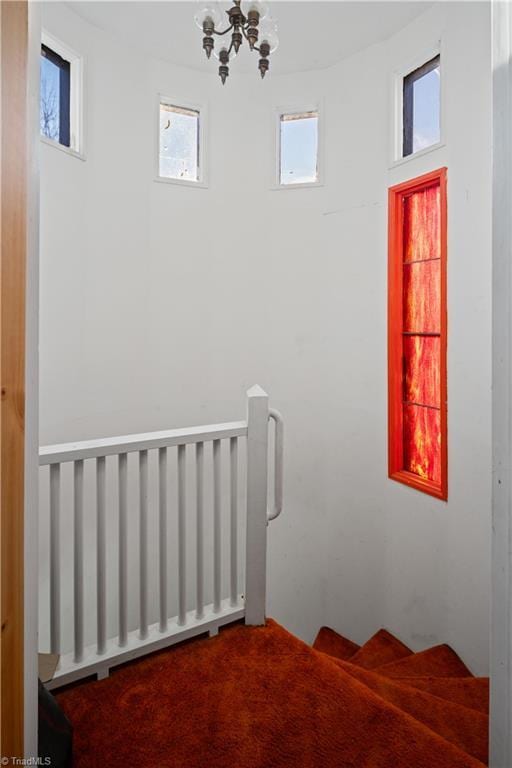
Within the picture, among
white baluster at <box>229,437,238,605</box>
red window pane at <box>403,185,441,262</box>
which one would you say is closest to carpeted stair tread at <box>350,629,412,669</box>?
white baluster at <box>229,437,238,605</box>

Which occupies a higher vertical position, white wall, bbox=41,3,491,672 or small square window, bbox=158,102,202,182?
small square window, bbox=158,102,202,182

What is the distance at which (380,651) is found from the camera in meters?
3.09

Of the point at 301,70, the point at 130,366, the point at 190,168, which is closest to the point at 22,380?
the point at 130,366

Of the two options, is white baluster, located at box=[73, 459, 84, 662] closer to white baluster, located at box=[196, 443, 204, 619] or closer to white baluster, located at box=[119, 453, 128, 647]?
white baluster, located at box=[119, 453, 128, 647]

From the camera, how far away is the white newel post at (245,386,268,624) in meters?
1.98

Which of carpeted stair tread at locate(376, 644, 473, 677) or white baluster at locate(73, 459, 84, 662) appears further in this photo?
carpeted stair tread at locate(376, 644, 473, 677)

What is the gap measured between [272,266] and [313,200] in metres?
0.58

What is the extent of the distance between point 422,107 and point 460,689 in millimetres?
3172

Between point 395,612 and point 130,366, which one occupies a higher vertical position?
point 130,366

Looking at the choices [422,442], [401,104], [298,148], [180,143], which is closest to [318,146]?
[298,148]

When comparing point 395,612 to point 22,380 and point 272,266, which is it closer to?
point 272,266

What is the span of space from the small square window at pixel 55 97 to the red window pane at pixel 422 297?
7.81 feet

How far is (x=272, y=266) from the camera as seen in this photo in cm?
379

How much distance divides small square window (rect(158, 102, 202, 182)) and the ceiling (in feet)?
1.09
